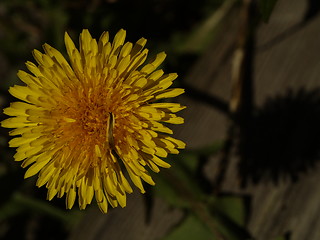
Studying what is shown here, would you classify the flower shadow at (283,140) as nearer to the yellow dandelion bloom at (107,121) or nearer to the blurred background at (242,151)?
the blurred background at (242,151)

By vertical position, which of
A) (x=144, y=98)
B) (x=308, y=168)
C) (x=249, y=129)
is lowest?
(x=308, y=168)

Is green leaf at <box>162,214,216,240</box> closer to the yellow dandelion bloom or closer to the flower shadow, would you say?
the flower shadow

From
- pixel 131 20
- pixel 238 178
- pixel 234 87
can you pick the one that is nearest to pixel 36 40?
pixel 131 20

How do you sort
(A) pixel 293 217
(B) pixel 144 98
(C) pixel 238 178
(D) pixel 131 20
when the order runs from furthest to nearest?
(D) pixel 131 20, (C) pixel 238 178, (A) pixel 293 217, (B) pixel 144 98

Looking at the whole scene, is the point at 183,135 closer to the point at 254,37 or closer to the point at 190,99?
the point at 190,99

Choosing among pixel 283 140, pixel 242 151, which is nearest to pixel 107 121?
pixel 242 151

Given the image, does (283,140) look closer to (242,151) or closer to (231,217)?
(242,151)

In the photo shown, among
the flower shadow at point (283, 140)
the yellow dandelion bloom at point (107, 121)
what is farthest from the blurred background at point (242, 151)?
the yellow dandelion bloom at point (107, 121)
